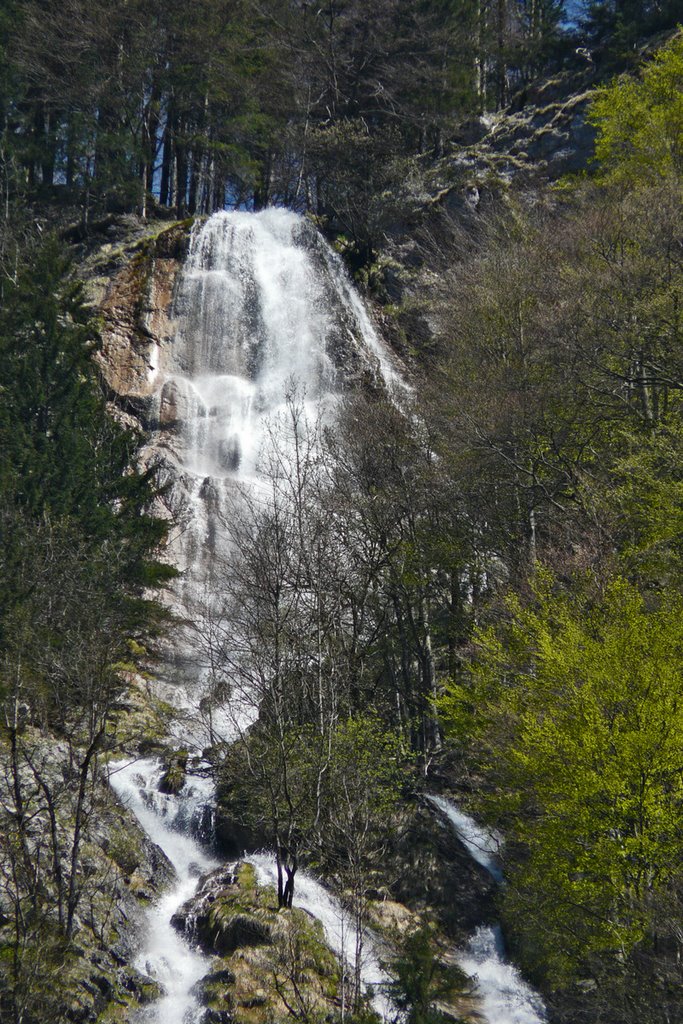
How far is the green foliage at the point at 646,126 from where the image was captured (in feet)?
87.5

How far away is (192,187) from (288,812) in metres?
35.4

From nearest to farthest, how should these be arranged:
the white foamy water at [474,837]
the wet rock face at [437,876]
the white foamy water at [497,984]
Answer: the white foamy water at [497,984] → the wet rock face at [437,876] → the white foamy water at [474,837]

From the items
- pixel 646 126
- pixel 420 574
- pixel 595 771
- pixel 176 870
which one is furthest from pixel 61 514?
pixel 646 126

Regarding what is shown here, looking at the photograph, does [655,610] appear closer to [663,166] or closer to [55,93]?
[663,166]

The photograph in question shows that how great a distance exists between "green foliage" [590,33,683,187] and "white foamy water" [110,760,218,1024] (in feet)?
60.9

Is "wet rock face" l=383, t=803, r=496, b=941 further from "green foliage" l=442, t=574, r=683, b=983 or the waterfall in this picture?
the waterfall

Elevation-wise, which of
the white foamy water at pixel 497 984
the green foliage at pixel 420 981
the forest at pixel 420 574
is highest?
the forest at pixel 420 574

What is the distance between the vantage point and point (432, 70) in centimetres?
4156

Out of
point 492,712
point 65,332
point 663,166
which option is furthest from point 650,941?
point 663,166

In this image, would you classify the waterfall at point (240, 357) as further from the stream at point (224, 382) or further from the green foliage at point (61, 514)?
the green foliage at point (61, 514)

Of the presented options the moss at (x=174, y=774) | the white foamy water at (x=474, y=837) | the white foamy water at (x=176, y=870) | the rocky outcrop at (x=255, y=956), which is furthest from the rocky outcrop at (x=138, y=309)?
the rocky outcrop at (x=255, y=956)

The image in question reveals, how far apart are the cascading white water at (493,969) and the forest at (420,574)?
39 cm

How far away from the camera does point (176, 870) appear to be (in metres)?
17.7

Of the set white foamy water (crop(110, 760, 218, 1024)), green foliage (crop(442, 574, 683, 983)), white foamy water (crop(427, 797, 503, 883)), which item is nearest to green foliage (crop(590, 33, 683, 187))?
green foliage (crop(442, 574, 683, 983))
